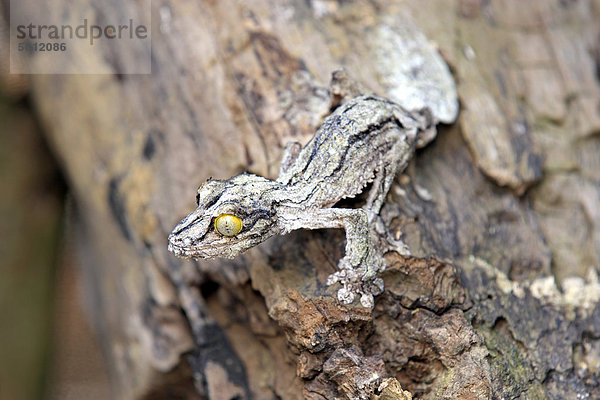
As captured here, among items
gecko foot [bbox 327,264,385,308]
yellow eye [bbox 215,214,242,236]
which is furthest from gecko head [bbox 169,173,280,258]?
gecko foot [bbox 327,264,385,308]

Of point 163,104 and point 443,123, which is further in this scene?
point 163,104

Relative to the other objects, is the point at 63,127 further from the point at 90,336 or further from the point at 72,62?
the point at 90,336

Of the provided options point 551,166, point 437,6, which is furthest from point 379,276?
point 437,6

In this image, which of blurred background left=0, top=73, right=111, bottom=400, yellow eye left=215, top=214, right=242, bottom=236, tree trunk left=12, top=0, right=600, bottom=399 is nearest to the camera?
yellow eye left=215, top=214, right=242, bottom=236

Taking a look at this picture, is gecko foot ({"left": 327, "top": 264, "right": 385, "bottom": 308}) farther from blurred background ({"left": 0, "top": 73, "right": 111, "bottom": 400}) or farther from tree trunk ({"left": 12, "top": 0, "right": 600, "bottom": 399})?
blurred background ({"left": 0, "top": 73, "right": 111, "bottom": 400})

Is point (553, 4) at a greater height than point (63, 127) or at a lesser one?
greater

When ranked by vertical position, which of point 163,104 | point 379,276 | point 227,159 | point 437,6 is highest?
point 437,6

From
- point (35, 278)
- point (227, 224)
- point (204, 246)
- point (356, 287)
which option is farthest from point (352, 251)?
point (35, 278)

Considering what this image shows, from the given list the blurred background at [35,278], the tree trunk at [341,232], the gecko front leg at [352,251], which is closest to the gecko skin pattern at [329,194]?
the gecko front leg at [352,251]
